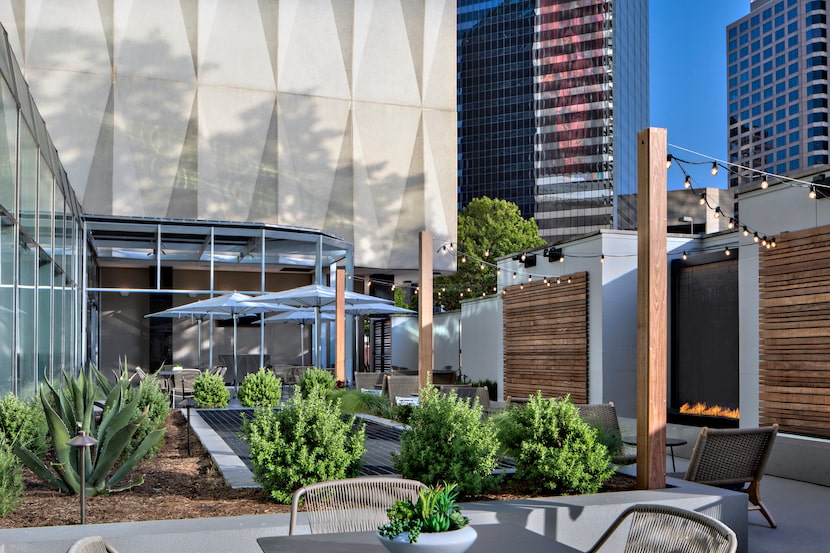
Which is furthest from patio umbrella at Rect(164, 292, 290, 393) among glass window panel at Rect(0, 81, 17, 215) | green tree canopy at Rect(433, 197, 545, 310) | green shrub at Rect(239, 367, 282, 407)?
green tree canopy at Rect(433, 197, 545, 310)

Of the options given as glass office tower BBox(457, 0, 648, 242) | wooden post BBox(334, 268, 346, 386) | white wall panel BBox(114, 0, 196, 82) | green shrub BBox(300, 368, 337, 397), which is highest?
glass office tower BBox(457, 0, 648, 242)

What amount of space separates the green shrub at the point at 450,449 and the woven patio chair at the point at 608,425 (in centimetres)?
133

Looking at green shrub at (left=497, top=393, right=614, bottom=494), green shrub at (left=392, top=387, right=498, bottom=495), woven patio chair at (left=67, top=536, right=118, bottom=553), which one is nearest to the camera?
woven patio chair at (left=67, top=536, right=118, bottom=553)

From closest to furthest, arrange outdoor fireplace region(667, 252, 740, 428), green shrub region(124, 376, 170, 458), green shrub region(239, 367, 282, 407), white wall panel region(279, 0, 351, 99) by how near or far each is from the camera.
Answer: green shrub region(124, 376, 170, 458)
outdoor fireplace region(667, 252, 740, 428)
green shrub region(239, 367, 282, 407)
white wall panel region(279, 0, 351, 99)

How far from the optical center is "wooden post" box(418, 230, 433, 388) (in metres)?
11.0

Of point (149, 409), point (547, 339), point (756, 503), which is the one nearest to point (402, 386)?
point (547, 339)

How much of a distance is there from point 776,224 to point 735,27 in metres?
164

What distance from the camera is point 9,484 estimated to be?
5.43 metres

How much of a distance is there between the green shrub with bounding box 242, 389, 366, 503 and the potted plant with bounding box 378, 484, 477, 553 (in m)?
2.77

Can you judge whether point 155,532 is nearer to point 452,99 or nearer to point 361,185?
point 361,185

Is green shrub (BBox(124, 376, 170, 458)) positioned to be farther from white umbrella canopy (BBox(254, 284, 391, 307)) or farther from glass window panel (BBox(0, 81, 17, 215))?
white umbrella canopy (BBox(254, 284, 391, 307))

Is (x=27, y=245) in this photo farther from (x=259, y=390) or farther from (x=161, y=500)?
(x=259, y=390)

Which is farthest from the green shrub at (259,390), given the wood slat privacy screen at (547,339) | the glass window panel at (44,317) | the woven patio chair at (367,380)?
the wood slat privacy screen at (547,339)

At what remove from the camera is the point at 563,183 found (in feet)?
325
